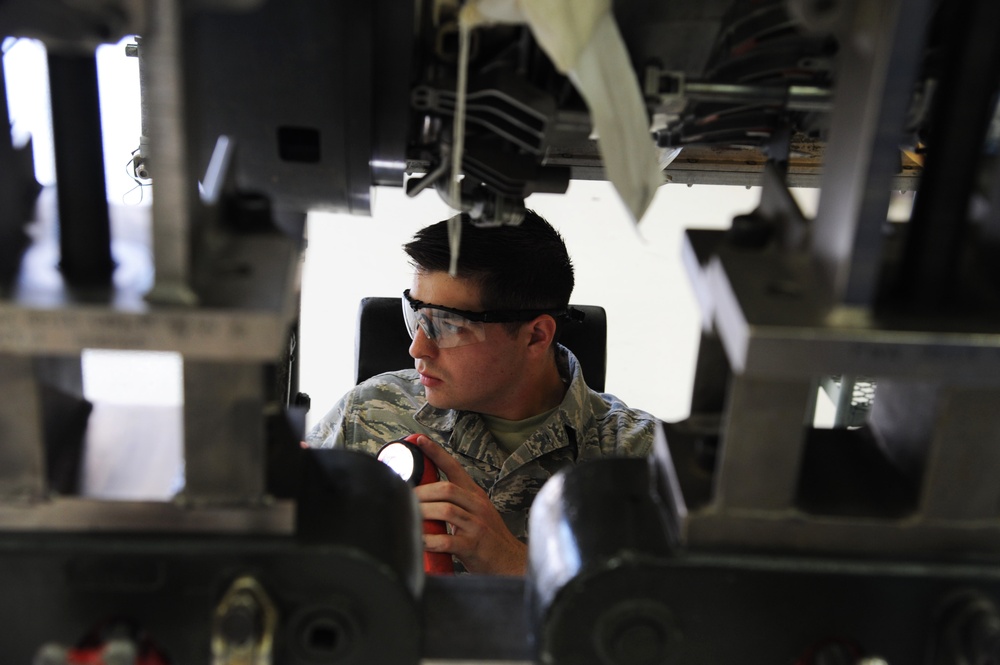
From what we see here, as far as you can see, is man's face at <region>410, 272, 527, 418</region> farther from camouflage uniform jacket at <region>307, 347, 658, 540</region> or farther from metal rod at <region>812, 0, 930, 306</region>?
metal rod at <region>812, 0, 930, 306</region>

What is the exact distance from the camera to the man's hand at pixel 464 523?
159cm

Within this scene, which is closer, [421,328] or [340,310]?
[421,328]

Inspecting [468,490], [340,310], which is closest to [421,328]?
[468,490]

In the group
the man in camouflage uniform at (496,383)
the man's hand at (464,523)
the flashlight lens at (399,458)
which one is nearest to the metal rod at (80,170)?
the flashlight lens at (399,458)

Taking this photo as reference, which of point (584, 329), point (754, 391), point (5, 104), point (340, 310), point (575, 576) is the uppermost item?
point (5, 104)

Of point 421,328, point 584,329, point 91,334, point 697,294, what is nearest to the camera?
point 91,334

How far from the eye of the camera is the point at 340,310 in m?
4.18

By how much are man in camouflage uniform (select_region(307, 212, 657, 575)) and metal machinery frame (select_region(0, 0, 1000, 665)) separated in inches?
49.1

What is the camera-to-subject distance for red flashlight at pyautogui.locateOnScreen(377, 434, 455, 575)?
1484 mm

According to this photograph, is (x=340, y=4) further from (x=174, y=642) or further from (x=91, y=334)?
(x=174, y=642)

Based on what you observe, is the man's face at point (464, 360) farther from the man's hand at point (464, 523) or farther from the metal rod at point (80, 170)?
the metal rod at point (80, 170)

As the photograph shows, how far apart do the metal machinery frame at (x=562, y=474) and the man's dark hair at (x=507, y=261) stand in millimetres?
1289

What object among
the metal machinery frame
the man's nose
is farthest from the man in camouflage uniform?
the metal machinery frame

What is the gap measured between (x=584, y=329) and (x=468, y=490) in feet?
2.23
